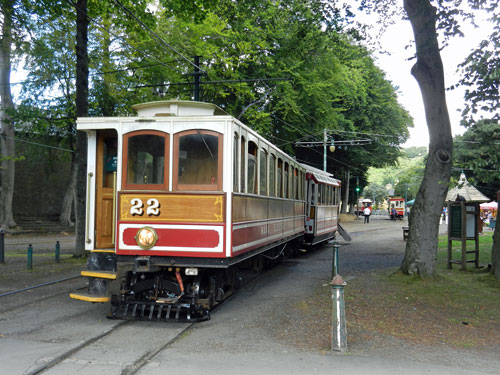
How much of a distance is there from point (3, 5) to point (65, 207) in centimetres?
1661

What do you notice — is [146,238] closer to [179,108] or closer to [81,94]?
[179,108]

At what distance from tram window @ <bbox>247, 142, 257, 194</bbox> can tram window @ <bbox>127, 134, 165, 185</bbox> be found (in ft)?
5.37

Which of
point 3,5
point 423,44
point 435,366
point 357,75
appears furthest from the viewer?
point 357,75

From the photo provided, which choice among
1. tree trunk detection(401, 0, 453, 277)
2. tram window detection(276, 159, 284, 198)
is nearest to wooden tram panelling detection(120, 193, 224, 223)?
tram window detection(276, 159, 284, 198)

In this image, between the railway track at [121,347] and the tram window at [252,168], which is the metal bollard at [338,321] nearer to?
the railway track at [121,347]

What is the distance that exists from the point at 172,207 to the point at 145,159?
2.84 ft

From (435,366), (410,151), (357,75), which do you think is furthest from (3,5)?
(410,151)

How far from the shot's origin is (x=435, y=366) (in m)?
5.20

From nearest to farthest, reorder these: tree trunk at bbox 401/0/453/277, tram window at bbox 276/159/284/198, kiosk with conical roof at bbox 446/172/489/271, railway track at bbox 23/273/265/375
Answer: railway track at bbox 23/273/265/375 → tree trunk at bbox 401/0/453/277 → tram window at bbox 276/159/284/198 → kiosk with conical roof at bbox 446/172/489/271

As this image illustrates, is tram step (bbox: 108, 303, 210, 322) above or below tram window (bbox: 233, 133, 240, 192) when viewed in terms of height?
below

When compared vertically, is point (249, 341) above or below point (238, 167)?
below

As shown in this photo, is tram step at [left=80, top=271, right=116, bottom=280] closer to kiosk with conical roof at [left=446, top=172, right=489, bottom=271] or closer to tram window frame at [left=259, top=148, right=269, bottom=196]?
tram window frame at [left=259, top=148, right=269, bottom=196]

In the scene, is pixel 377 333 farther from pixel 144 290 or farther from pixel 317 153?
pixel 317 153

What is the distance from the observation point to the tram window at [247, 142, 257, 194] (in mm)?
8289
